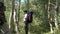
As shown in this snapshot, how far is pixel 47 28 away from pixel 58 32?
5.85 m

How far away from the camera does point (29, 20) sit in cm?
1128

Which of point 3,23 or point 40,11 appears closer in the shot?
point 3,23

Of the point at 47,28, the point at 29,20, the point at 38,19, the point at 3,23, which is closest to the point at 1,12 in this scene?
the point at 3,23

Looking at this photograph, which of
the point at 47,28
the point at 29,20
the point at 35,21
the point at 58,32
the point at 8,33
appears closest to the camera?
the point at 8,33

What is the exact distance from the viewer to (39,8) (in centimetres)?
2806

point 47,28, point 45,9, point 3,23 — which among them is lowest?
point 47,28

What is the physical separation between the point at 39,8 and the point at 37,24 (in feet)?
9.86

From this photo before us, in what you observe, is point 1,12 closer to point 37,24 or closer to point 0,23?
point 0,23

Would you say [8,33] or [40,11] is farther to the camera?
[40,11]

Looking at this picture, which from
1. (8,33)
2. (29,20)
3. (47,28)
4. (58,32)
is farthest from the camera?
(47,28)

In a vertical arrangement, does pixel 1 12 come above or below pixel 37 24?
above

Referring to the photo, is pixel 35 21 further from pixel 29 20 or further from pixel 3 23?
pixel 3 23

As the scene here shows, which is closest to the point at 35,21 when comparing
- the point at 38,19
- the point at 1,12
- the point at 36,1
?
the point at 38,19

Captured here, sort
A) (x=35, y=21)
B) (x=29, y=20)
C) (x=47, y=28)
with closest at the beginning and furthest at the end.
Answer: (x=29, y=20) → (x=47, y=28) → (x=35, y=21)
